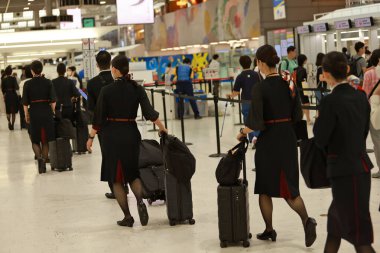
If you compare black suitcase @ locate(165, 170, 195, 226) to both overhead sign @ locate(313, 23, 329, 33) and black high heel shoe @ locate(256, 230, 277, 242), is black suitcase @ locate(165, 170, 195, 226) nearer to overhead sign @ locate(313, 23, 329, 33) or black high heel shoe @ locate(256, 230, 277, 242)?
black high heel shoe @ locate(256, 230, 277, 242)

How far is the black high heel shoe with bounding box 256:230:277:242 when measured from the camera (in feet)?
20.8

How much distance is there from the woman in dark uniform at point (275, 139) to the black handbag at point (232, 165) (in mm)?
169

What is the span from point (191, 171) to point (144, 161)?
88 centimetres

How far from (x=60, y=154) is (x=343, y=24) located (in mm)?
15290

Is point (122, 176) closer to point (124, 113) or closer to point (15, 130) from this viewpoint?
point (124, 113)

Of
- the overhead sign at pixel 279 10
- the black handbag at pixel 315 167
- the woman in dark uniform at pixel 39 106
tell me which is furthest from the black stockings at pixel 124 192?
the overhead sign at pixel 279 10

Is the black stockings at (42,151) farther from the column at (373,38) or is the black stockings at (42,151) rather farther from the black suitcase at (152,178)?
the column at (373,38)

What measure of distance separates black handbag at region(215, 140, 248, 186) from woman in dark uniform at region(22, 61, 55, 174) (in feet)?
17.4

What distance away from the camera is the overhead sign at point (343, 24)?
966 inches

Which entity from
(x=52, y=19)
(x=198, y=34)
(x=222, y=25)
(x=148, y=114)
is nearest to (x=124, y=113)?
(x=148, y=114)

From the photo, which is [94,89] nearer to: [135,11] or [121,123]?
[121,123]

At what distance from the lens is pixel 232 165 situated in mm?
6172

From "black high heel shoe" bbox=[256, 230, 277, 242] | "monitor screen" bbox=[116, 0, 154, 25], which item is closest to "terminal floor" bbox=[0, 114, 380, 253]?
"black high heel shoe" bbox=[256, 230, 277, 242]

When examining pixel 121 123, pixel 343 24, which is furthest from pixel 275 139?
pixel 343 24
